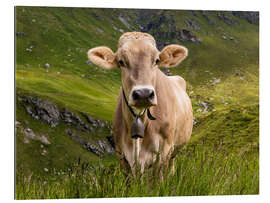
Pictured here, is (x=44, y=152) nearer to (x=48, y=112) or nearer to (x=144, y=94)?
(x=48, y=112)

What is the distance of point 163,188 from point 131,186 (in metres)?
0.51

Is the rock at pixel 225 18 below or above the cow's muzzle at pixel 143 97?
above

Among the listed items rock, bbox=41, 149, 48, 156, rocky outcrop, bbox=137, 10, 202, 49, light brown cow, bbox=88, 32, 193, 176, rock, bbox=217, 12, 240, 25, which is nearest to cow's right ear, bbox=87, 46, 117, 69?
light brown cow, bbox=88, 32, 193, 176

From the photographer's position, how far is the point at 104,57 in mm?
4422

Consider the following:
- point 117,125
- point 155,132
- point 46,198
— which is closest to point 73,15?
point 117,125

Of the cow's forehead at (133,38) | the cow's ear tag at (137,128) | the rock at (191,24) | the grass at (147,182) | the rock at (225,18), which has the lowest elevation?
the grass at (147,182)

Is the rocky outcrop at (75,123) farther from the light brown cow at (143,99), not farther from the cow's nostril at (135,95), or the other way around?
the cow's nostril at (135,95)

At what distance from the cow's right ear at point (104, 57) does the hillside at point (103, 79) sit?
141 cm

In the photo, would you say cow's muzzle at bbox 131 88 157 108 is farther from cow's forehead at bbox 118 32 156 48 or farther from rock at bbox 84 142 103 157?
rock at bbox 84 142 103 157

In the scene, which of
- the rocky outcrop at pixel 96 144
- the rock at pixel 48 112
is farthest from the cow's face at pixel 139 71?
the rock at pixel 48 112

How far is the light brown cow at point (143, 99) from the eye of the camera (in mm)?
3988

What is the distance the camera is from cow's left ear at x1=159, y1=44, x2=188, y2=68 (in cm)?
451

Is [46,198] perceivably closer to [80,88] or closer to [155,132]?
[155,132]

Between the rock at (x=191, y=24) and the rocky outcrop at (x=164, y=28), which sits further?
the rock at (x=191, y=24)
